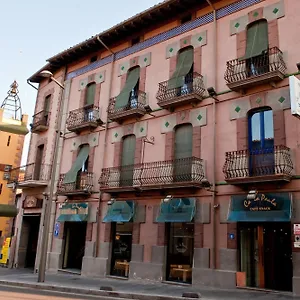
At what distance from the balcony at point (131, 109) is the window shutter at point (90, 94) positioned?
2674 mm

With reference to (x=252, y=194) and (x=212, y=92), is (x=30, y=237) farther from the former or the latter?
(x=252, y=194)

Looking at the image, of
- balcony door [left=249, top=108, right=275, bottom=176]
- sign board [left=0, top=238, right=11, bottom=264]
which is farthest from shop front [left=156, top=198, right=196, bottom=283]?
sign board [left=0, top=238, right=11, bottom=264]

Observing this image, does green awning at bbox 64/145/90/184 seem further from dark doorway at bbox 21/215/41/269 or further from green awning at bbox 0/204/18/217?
green awning at bbox 0/204/18/217

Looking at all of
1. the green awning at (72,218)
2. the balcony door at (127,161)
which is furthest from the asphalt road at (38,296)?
the balcony door at (127,161)

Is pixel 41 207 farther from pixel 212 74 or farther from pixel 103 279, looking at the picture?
pixel 212 74

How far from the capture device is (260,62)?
14.3 metres

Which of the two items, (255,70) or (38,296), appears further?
(255,70)

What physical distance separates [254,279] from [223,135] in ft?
18.0

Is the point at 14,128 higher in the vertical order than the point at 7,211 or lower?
higher

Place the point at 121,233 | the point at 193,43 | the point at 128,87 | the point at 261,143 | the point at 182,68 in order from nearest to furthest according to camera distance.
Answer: the point at 261,143 → the point at 182,68 → the point at 193,43 → the point at 121,233 → the point at 128,87

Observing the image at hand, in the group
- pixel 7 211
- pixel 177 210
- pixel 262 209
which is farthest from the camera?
pixel 7 211

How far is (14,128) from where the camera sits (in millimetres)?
30953

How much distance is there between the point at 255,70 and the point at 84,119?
10.2m

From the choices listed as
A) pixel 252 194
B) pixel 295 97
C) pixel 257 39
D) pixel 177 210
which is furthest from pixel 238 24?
pixel 177 210
